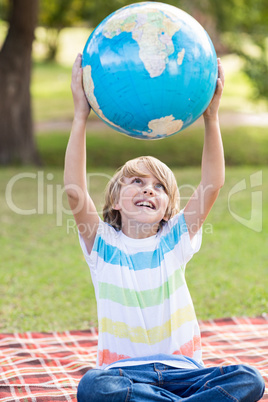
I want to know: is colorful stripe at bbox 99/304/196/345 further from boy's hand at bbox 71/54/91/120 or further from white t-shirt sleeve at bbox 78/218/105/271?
boy's hand at bbox 71/54/91/120

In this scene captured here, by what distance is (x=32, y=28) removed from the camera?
12.2 meters

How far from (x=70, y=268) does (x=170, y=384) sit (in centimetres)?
364

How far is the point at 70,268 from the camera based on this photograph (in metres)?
6.48

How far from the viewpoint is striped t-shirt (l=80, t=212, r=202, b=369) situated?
119 inches

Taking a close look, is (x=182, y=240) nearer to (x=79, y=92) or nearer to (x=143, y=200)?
(x=143, y=200)

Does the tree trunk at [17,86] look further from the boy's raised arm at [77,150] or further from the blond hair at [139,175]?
the boy's raised arm at [77,150]

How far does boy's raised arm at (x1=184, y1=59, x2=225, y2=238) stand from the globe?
129mm

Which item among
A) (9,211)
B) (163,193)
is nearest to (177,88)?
(163,193)

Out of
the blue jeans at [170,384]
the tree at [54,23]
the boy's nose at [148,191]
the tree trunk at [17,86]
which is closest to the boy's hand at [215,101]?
the boy's nose at [148,191]

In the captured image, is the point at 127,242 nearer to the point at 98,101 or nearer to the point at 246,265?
the point at 98,101
